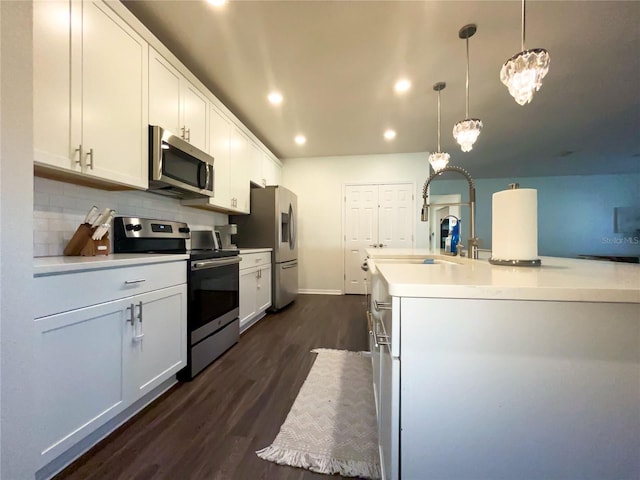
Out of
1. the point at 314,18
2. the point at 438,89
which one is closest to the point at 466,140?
the point at 438,89

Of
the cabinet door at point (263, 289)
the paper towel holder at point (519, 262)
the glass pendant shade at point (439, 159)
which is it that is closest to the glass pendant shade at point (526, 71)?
the paper towel holder at point (519, 262)

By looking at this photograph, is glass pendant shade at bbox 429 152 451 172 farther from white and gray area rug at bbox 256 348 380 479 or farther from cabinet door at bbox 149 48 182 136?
cabinet door at bbox 149 48 182 136

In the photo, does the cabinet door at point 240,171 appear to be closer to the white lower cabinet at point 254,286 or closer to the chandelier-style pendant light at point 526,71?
the white lower cabinet at point 254,286

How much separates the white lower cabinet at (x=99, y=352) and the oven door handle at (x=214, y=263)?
19 cm

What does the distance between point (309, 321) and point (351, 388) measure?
4.64 ft

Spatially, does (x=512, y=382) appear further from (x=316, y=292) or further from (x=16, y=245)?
(x=316, y=292)

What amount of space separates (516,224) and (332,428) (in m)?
1.28

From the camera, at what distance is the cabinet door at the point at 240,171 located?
2.85 m

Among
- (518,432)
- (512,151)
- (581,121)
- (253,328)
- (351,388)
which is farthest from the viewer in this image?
(512,151)

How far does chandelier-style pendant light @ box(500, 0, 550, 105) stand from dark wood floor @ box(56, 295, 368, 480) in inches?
85.8

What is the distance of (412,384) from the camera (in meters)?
0.59

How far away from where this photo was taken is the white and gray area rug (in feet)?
3.59

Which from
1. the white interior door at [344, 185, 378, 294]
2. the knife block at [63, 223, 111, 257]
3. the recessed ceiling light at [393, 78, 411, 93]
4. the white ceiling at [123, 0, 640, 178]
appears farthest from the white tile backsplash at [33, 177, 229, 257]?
the white interior door at [344, 185, 378, 294]

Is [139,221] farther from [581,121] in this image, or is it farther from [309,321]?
[581,121]
